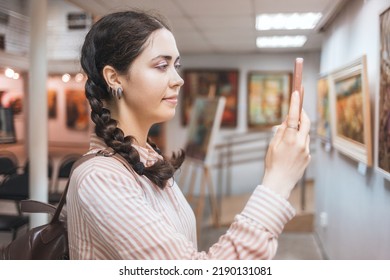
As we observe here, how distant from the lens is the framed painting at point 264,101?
4.11m

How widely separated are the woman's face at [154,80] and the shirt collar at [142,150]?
71 mm

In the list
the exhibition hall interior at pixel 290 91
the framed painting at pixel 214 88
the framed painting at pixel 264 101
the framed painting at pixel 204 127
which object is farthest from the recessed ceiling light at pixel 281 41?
the framed painting at pixel 214 88

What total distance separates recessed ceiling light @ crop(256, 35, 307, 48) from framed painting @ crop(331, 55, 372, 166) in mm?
285

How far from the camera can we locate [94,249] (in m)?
0.72

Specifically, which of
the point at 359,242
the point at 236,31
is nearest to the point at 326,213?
the point at 359,242

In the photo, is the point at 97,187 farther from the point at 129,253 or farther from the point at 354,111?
the point at 354,111

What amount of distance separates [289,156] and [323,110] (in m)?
2.26

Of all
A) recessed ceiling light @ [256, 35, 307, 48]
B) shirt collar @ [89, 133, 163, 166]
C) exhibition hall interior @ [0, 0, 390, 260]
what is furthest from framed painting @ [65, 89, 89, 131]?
shirt collar @ [89, 133, 163, 166]

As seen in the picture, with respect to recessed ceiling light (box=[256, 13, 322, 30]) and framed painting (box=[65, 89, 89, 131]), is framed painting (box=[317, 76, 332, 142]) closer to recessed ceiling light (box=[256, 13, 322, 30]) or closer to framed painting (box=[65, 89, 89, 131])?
recessed ceiling light (box=[256, 13, 322, 30])

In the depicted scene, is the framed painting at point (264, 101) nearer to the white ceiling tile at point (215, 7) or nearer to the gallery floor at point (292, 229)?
the gallery floor at point (292, 229)

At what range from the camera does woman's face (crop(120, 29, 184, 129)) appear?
2.46 feet
